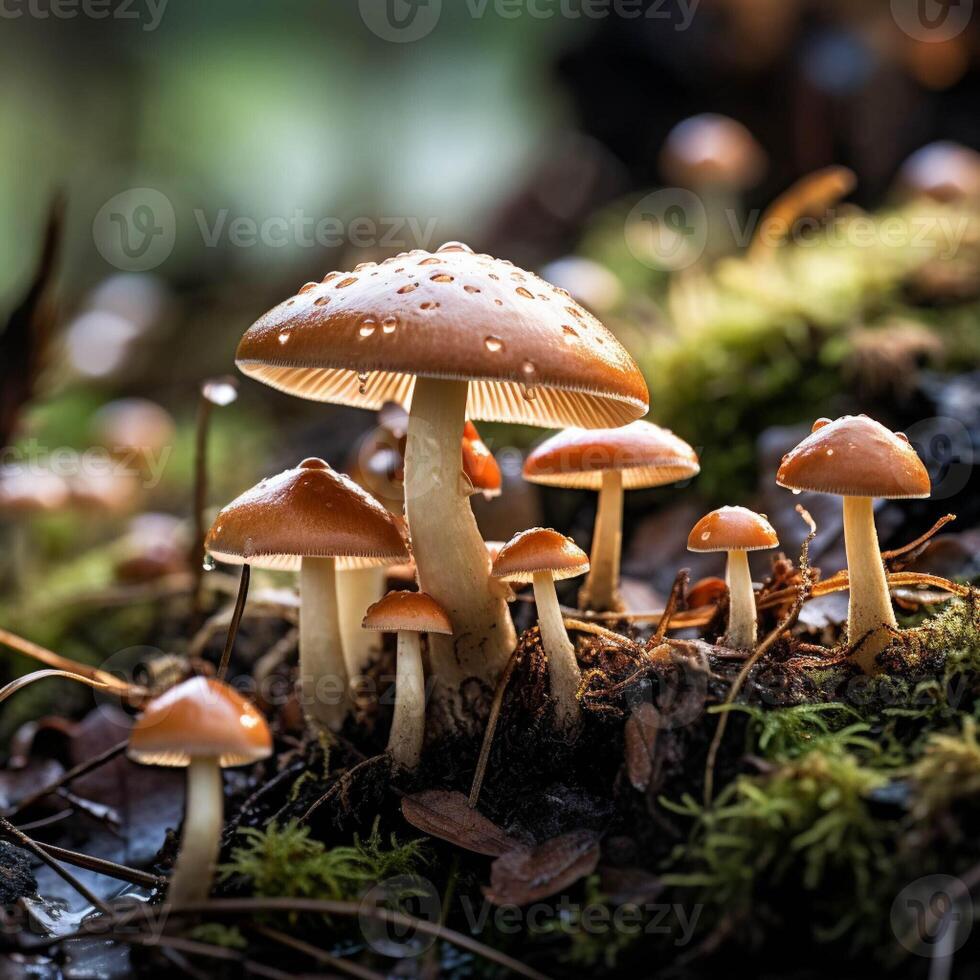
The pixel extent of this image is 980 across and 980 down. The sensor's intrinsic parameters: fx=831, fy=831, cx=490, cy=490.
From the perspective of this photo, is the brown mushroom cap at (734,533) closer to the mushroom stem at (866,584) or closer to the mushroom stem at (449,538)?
the mushroom stem at (866,584)

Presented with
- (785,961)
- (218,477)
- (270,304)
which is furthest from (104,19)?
(785,961)

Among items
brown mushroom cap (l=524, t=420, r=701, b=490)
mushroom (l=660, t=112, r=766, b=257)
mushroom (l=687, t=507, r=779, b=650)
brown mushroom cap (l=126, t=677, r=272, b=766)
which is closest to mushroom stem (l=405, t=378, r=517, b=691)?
brown mushroom cap (l=524, t=420, r=701, b=490)

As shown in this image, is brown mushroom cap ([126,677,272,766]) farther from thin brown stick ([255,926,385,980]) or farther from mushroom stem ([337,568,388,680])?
mushroom stem ([337,568,388,680])

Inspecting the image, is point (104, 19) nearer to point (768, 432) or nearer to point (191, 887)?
point (768, 432)

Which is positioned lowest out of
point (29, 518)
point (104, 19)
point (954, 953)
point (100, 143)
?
point (29, 518)

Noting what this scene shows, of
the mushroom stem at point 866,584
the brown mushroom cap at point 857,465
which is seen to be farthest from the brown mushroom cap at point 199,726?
the mushroom stem at point 866,584

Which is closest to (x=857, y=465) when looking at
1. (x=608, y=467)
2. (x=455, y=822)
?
(x=608, y=467)
